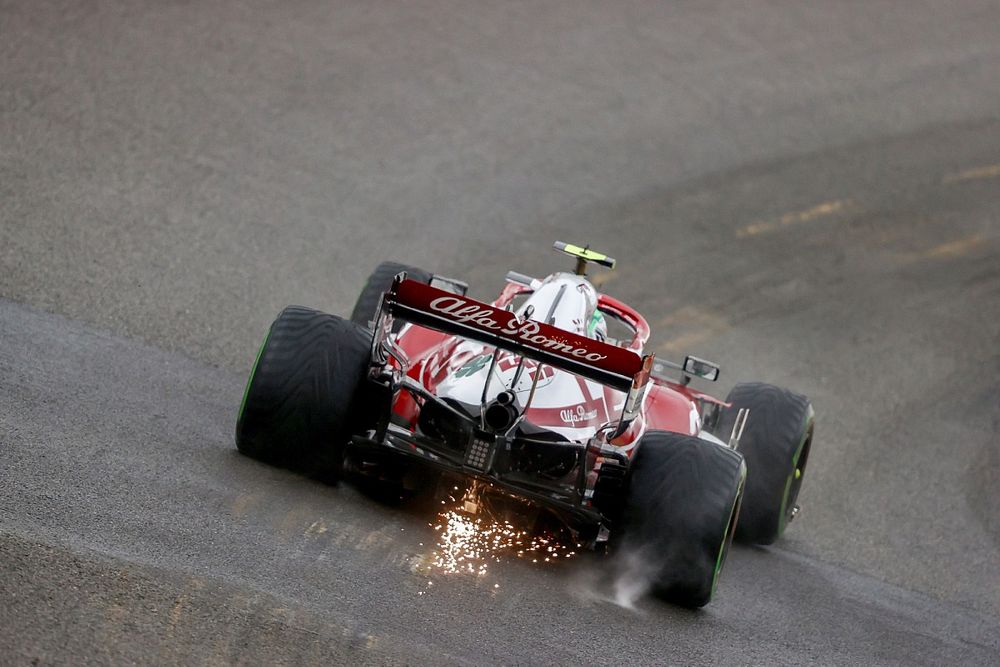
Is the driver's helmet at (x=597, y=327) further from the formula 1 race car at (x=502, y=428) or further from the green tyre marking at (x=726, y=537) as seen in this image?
the green tyre marking at (x=726, y=537)

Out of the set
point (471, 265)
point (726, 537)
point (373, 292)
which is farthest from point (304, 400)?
point (471, 265)

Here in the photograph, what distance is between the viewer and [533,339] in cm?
722

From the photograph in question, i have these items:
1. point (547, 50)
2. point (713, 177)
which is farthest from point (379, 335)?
point (547, 50)

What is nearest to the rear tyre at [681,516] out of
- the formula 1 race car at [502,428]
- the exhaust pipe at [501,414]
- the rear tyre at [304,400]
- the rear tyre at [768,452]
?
the formula 1 race car at [502,428]

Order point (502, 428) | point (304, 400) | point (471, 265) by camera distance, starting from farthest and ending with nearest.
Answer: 1. point (471, 265)
2. point (304, 400)
3. point (502, 428)

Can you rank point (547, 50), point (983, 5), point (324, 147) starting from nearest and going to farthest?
point (324, 147)
point (547, 50)
point (983, 5)

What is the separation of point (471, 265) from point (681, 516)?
817 centimetres

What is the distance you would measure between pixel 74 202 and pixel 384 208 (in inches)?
156

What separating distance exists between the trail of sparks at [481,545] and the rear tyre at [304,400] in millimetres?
778

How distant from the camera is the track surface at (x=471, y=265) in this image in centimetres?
609

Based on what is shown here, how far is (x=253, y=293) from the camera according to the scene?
1249 centimetres

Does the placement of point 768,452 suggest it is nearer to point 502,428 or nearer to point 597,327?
point 597,327

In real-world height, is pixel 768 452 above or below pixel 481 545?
above

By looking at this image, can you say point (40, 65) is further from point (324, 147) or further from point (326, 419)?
point (326, 419)
